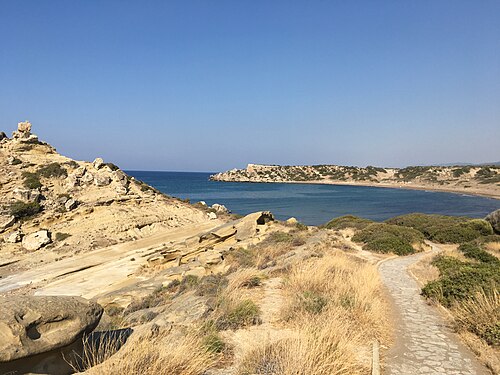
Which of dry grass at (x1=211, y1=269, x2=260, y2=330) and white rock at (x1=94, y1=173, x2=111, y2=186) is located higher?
white rock at (x1=94, y1=173, x2=111, y2=186)

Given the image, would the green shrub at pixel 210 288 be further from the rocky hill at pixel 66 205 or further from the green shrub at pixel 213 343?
the rocky hill at pixel 66 205

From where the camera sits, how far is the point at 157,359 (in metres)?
5.21

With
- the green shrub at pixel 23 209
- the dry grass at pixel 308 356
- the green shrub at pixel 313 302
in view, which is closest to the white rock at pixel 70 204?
the green shrub at pixel 23 209

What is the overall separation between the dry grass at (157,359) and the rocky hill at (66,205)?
27.3m

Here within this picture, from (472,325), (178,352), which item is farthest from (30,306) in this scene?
(472,325)

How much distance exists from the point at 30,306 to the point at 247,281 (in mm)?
7920

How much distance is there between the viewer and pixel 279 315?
894cm

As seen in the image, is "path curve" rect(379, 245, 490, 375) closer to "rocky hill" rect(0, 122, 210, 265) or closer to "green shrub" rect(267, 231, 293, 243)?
"green shrub" rect(267, 231, 293, 243)

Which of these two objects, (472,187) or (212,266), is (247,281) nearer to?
(212,266)

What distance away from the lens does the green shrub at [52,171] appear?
40406mm

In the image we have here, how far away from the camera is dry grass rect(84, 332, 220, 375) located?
16.2 ft

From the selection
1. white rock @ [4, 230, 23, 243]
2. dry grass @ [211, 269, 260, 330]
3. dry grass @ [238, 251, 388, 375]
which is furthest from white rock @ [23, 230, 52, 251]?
dry grass @ [211, 269, 260, 330]

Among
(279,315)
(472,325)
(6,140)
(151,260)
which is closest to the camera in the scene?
(472,325)

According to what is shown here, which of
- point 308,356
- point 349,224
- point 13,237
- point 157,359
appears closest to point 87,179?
point 13,237
